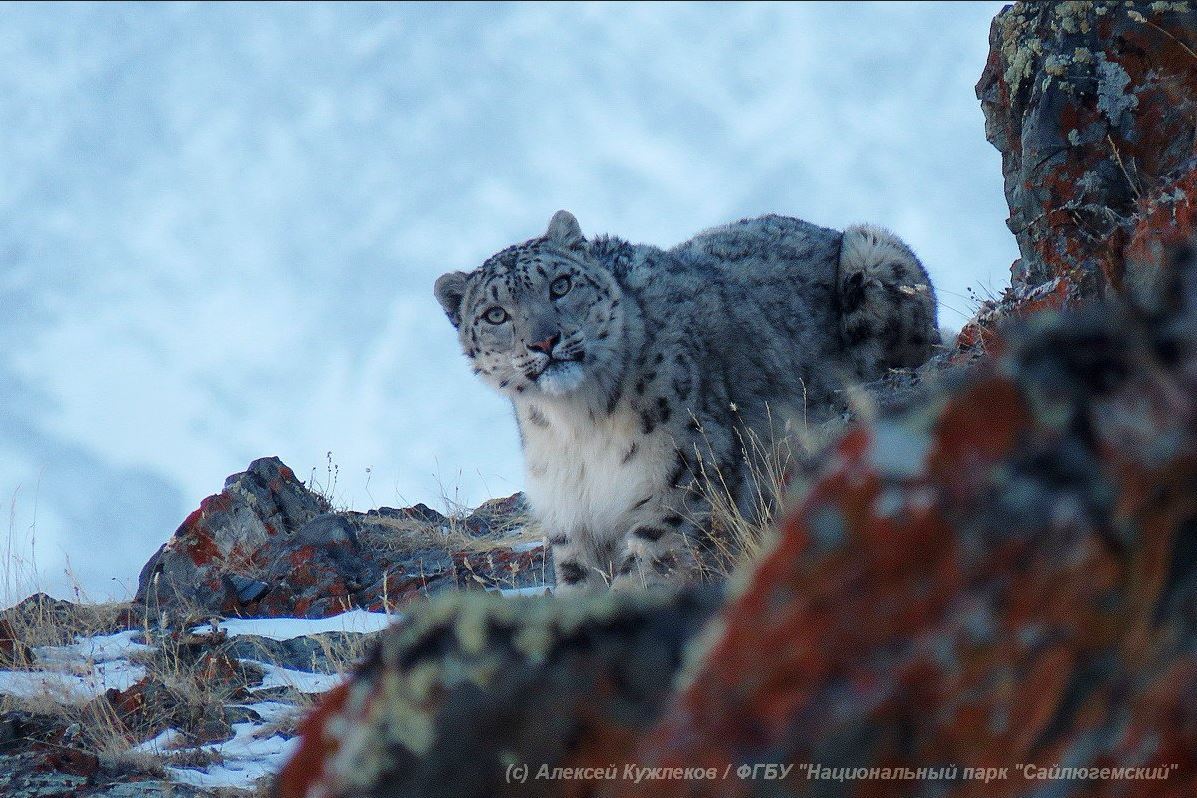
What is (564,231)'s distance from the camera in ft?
27.2

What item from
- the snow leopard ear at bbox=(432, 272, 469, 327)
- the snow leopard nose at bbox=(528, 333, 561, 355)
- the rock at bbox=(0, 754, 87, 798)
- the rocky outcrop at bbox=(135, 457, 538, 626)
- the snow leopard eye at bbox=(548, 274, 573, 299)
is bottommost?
the rock at bbox=(0, 754, 87, 798)

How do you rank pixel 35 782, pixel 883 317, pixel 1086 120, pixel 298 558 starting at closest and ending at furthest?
pixel 35 782 < pixel 1086 120 < pixel 883 317 < pixel 298 558

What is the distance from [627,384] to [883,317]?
2917 millimetres

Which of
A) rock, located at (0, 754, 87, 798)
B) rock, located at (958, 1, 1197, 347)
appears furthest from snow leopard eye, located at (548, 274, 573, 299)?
rock, located at (0, 754, 87, 798)

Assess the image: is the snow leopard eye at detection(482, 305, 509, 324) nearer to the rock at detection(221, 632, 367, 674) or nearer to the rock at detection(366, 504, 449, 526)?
the rock at detection(221, 632, 367, 674)

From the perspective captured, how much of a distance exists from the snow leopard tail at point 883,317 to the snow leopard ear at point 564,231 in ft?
8.64

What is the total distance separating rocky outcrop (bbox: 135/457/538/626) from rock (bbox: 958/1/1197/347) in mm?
4663

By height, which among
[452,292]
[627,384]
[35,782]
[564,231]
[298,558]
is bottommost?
[35,782]

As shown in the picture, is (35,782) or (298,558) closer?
(35,782)

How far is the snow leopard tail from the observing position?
31.4ft

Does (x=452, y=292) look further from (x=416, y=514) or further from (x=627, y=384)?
(x=416, y=514)

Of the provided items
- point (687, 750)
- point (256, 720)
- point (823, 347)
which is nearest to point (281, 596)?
point (256, 720)

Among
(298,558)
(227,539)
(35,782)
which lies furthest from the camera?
(227,539)

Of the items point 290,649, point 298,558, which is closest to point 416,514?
point 298,558
